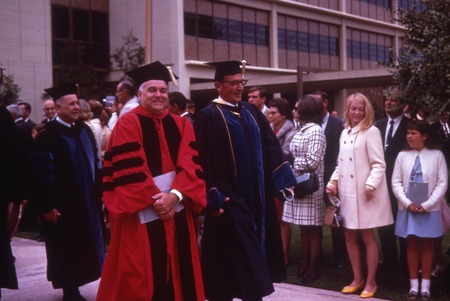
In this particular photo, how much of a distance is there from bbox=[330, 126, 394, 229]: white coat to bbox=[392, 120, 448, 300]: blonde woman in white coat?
16 cm

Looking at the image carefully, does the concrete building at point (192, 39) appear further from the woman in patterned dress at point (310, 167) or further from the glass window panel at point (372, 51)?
the woman in patterned dress at point (310, 167)

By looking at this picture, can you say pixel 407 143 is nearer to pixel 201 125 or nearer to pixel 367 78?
pixel 201 125

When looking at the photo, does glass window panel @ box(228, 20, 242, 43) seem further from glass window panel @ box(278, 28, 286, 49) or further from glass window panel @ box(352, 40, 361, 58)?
glass window panel @ box(352, 40, 361, 58)

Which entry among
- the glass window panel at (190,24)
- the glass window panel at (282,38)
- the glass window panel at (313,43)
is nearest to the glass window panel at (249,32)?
the glass window panel at (282,38)

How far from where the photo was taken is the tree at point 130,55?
87.3ft

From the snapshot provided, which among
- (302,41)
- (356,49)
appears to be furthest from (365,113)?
(356,49)

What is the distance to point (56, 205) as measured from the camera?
587 centimetres

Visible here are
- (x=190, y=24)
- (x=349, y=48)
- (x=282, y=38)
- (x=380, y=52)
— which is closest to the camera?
(x=190, y=24)

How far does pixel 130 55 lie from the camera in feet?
91.2

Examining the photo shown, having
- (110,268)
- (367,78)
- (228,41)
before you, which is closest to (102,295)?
(110,268)

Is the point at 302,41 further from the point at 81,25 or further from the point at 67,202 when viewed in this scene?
the point at 67,202

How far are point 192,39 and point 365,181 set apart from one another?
23.7m

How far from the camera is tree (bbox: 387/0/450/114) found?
521 cm

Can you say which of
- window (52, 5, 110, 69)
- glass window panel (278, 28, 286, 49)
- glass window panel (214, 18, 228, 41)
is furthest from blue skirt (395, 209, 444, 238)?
glass window panel (278, 28, 286, 49)
